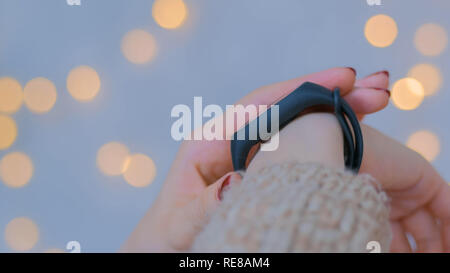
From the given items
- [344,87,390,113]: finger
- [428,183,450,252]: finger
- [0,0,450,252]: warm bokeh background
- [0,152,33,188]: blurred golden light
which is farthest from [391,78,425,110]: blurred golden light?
[0,152,33,188]: blurred golden light

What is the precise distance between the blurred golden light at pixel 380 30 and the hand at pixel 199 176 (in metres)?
0.59

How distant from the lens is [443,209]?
0.65m

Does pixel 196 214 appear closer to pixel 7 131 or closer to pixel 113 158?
pixel 113 158

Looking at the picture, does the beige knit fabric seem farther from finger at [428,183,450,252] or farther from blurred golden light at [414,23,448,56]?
blurred golden light at [414,23,448,56]

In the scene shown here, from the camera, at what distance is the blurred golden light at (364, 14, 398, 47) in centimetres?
110

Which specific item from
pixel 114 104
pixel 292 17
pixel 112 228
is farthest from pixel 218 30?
pixel 112 228

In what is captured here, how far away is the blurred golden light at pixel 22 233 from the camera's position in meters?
1.05

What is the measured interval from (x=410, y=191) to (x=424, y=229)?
0.31ft

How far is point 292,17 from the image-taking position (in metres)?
1.14

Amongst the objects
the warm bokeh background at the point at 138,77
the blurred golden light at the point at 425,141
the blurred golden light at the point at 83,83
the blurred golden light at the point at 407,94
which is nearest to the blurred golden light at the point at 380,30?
the warm bokeh background at the point at 138,77

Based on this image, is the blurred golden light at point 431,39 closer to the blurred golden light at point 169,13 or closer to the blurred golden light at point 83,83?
the blurred golden light at point 169,13

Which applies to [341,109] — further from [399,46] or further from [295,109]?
[399,46]

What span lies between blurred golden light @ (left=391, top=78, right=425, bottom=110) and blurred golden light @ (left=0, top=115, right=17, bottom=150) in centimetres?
98

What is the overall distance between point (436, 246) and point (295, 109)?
40 cm
